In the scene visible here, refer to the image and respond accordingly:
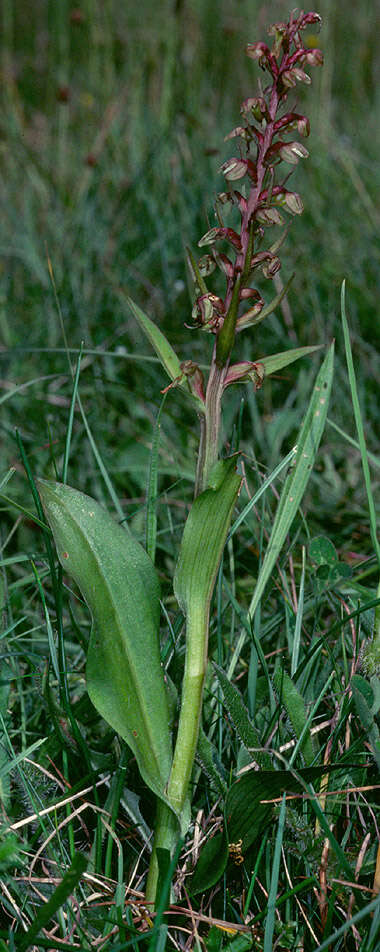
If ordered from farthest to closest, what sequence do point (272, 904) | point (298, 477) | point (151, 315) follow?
point (151, 315) → point (298, 477) → point (272, 904)

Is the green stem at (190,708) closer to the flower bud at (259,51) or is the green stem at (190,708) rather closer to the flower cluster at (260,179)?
the flower cluster at (260,179)

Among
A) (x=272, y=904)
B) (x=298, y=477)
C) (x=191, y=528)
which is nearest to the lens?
(x=272, y=904)

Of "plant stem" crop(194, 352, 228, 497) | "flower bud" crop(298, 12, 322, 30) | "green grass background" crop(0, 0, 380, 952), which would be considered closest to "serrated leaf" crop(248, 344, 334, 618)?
"green grass background" crop(0, 0, 380, 952)

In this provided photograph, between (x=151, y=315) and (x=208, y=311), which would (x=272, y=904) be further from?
(x=151, y=315)

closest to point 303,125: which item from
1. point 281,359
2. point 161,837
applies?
point 281,359

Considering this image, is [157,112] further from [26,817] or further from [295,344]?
[26,817]

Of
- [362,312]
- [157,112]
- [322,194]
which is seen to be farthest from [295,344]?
[157,112]

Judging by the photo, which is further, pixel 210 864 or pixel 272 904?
pixel 210 864

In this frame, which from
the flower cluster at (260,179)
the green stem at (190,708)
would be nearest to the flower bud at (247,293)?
the flower cluster at (260,179)
